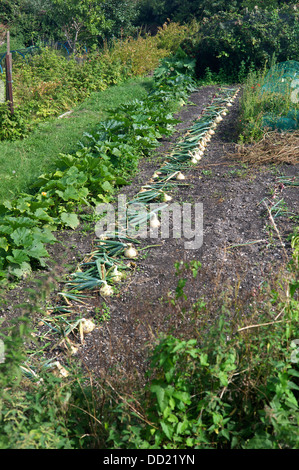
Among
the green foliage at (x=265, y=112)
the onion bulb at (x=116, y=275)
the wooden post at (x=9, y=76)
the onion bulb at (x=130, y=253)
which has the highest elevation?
the wooden post at (x=9, y=76)

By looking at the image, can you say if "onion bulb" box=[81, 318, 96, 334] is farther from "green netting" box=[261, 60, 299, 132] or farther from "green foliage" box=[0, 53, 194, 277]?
"green netting" box=[261, 60, 299, 132]

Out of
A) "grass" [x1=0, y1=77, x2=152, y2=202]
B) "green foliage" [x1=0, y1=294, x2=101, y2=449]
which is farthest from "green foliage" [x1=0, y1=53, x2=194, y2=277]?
"green foliage" [x1=0, y1=294, x2=101, y2=449]

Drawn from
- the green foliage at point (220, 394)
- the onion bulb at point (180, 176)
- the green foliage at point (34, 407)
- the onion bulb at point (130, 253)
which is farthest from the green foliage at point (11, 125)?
the green foliage at point (220, 394)

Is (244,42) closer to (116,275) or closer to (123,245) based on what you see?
(123,245)

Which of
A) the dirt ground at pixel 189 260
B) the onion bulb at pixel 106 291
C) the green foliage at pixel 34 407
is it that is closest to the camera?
the green foliage at pixel 34 407

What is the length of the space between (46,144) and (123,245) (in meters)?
3.20

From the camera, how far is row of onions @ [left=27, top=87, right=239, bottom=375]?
3.33 m

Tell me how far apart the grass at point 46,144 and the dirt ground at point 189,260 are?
1.26 m

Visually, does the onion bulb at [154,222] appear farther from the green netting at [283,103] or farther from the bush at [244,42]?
the bush at [244,42]

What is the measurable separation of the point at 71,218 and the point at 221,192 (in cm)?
176

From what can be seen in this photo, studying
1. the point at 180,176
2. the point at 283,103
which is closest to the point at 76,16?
the point at 283,103

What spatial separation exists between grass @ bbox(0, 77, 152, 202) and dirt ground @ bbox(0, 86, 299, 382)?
4.15ft

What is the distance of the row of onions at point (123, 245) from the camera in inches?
131

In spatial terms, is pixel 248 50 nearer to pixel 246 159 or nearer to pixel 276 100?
pixel 276 100
